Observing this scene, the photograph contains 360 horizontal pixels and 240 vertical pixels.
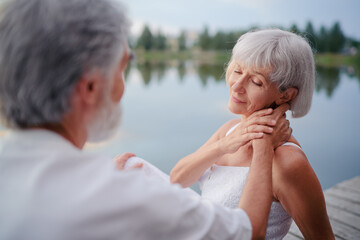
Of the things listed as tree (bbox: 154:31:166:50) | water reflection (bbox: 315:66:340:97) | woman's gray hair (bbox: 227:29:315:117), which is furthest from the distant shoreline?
woman's gray hair (bbox: 227:29:315:117)

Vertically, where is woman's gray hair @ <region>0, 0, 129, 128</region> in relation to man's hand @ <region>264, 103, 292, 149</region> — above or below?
above

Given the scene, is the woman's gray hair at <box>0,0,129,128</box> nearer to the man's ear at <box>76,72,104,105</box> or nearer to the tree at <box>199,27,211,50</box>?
the man's ear at <box>76,72,104,105</box>

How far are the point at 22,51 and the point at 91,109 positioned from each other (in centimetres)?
21

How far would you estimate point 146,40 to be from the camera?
34938 mm

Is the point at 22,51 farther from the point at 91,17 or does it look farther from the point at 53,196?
the point at 53,196

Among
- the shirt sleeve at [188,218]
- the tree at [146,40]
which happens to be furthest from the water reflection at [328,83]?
the tree at [146,40]

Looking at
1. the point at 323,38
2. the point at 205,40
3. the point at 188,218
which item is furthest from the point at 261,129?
the point at 205,40

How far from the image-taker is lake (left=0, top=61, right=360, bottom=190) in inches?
204

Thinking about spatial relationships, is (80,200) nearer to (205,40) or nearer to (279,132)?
(279,132)

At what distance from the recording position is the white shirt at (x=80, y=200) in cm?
55

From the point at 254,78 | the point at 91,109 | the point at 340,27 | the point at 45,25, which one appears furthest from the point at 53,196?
the point at 340,27

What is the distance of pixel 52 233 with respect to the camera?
547 millimetres

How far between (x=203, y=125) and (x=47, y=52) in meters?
6.57

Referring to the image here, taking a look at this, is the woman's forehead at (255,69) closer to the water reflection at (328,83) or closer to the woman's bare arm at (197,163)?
the woman's bare arm at (197,163)
